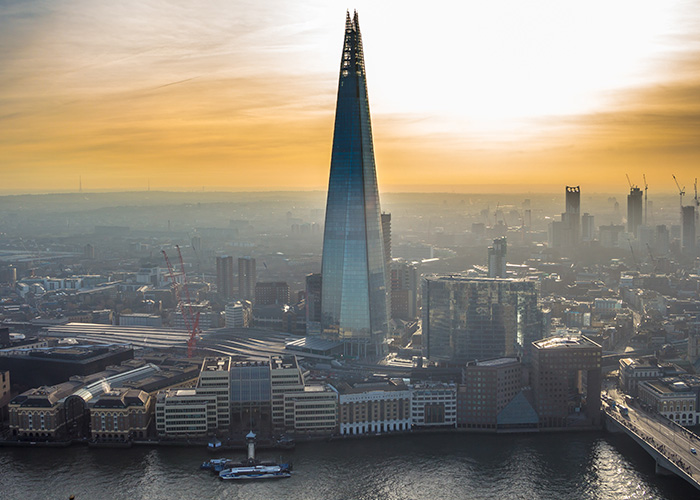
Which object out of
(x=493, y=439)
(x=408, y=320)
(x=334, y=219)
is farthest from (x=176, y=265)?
(x=493, y=439)

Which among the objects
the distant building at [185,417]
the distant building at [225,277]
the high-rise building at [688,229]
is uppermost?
the high-rise building at [688,229]

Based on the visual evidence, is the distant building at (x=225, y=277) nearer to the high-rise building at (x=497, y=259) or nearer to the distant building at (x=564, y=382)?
the high-rise building at (x=497, y=259)

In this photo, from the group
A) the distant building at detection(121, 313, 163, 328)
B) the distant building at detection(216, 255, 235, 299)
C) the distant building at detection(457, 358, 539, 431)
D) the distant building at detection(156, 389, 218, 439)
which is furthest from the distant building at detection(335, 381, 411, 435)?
the distant building at detection(216, 255, 235, 299)

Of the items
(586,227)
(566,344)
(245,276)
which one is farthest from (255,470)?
(586,227)

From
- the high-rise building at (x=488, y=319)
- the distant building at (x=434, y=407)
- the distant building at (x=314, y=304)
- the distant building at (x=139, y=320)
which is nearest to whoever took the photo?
the distant building at (x=434, y=407)

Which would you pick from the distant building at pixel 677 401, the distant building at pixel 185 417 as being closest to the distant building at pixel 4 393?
the distant building at pixel 185 417

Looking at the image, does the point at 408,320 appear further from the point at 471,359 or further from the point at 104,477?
the point at 104,477
